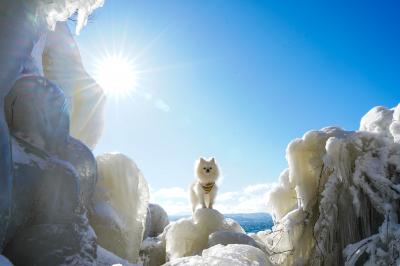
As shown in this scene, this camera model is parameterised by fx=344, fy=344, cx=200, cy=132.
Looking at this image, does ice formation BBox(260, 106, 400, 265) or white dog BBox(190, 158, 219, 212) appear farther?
white dog BBox(190, 158, 219, 212)

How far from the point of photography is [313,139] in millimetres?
8438

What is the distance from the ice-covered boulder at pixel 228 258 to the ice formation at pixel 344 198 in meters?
2.93

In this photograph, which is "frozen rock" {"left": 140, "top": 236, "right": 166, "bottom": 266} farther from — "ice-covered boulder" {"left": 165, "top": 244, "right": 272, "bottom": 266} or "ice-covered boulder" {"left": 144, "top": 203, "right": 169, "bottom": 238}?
"ice-covered boulder" {"left": 144, "top": 203, "right": 169, "bottom": 238}

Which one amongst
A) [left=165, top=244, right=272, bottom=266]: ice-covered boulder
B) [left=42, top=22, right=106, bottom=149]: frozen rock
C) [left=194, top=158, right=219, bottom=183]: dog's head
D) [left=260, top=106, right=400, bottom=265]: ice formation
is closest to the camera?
[left=165, top=244, right=272, bottom=266]: ice-covered boulder

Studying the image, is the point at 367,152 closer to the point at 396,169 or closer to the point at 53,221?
the point at 396,169

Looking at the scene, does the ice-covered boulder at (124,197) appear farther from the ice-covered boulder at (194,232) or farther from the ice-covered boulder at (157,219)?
the ice-covered boulder at (157,219)

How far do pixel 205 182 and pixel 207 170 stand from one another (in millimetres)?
348

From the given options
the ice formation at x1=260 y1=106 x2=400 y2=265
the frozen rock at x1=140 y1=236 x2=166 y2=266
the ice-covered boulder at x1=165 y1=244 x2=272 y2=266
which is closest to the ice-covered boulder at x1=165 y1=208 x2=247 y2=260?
the ice formation at x1=260 y1=106 x2=400 y2=265

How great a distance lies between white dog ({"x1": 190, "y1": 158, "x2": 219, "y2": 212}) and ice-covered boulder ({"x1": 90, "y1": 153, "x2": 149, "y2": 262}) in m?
1.53

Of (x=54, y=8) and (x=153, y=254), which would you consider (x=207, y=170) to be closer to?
(x=153, y=254)

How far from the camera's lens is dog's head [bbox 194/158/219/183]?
9.85 metres

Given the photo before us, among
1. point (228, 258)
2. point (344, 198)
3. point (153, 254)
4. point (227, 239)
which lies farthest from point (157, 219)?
point (228, 258)

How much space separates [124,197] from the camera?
863 cm

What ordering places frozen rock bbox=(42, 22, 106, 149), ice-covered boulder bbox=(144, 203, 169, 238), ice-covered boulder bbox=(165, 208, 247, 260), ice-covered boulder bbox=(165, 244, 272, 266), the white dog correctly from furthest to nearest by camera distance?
ice-covered boulder bbox=(144, 203, 169, 238)
frozen rock bbox=(42, 22, 106, 149)
the white dog
ice-covered boulder bbox=(165, 208, 247, 260)
ice-covered boulder bbox=(165, 244, 272, 266)
